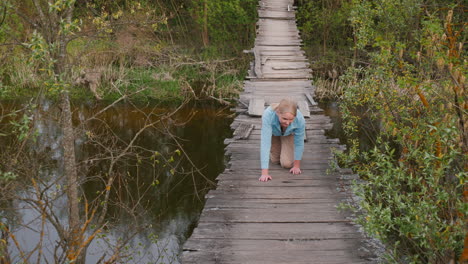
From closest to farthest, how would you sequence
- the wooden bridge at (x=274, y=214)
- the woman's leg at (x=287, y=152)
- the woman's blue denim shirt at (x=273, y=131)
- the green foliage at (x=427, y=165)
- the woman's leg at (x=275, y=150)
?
the green foliage at (x=427, y=165), the wooden bridge at (x=274, y=214), the woman's blue denim shirt at (x=273, y=131), the woman's leg at (x=287, y=152), the woman's leg at (x=275, y=150)

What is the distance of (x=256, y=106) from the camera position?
7113 mm

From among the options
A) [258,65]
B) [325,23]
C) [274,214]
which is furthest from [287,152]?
[325,23]

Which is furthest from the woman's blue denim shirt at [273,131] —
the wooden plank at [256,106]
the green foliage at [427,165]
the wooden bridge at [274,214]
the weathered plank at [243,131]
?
the wooden plank at [256,106]

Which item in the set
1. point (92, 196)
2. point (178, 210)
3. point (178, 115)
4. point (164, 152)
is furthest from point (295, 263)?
point (178, 115)

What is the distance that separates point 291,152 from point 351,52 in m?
9.28

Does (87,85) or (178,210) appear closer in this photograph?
(178,210)

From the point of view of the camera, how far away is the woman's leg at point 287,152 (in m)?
4.92

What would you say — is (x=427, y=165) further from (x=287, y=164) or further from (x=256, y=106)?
(x=256, y=106)

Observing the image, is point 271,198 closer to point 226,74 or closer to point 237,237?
point 237,237

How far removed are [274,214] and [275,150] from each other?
1089 millimetres

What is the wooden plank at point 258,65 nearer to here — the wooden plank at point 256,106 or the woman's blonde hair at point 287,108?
the wooden plank at point 256,106

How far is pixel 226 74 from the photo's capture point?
1328cm

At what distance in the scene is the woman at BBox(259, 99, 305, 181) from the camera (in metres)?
4.36

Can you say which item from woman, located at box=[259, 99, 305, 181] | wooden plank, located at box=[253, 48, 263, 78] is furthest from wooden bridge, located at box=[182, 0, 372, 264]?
wooden plank, located at box=[253, 48, 263, 78]
